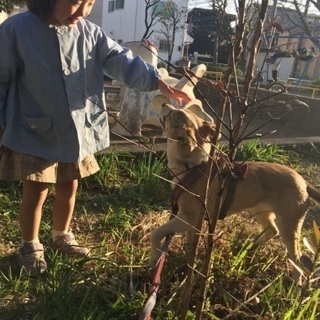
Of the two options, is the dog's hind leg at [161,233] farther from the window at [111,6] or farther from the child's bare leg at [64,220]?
the window at [111,6]

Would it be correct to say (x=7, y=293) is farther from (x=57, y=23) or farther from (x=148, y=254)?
(x=57, y=23)

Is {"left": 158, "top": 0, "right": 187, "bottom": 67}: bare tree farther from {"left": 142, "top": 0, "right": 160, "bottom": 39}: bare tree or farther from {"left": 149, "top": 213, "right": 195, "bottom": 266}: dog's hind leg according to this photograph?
{"left": 149, "top": 213, "right": 195, "bottom": 266}: dog's hind leg

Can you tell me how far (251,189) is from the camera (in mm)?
2553

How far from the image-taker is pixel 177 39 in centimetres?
2847

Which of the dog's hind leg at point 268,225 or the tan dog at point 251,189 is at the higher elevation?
the tan dog at point 251,189

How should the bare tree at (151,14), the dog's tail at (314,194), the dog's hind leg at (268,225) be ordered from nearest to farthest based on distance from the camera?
the dog's tail at (314,194) → the dog's hind leg at (268,225) → the bare tree at (151,14)

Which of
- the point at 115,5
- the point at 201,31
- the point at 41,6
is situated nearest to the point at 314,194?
the point at 41,6

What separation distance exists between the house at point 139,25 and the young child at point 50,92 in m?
24.2

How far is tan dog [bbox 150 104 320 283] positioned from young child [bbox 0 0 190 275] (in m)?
0.23

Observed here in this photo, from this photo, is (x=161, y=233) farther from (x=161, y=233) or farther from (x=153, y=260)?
(x=153, y=260)

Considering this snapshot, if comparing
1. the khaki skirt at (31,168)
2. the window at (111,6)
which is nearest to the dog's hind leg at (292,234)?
the khaki skirt at (31,168)

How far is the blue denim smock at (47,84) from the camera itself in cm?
215

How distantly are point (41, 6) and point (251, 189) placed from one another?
166 cm

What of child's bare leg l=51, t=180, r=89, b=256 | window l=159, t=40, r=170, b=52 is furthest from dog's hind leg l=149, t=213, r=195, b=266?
window l=159, t=40, r=170, b=52
